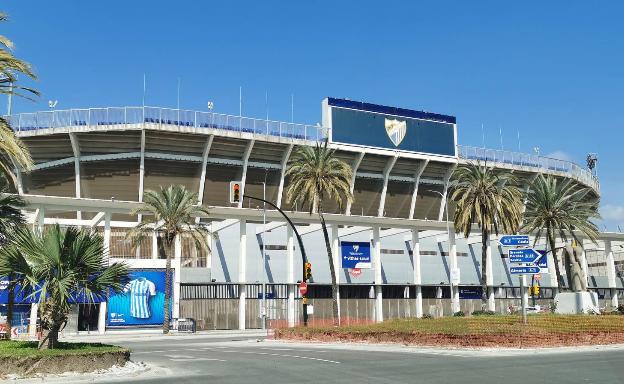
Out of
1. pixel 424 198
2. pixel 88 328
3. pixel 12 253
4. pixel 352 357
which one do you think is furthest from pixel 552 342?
pixel 424 198

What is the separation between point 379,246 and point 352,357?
36.6 meters

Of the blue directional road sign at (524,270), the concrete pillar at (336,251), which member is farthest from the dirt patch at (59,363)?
the concrete pillar at (336,251)

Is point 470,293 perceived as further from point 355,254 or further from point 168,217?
point 168,217

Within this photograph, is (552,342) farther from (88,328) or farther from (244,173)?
(244,173)

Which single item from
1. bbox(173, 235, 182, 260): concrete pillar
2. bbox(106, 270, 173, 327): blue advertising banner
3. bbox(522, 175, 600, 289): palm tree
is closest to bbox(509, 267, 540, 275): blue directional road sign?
bbox(522, 175, 600, 289): palm tree

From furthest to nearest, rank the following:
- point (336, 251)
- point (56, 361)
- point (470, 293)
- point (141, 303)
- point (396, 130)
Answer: point (396, 130), point (470, 293), point (336, 251), point (141, 303), point (56, 361)

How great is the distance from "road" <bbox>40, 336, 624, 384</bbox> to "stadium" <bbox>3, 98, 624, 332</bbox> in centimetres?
2658

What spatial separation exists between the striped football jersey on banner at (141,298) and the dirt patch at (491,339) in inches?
878

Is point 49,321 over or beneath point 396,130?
beneath

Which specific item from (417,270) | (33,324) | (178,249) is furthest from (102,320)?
(417,270)

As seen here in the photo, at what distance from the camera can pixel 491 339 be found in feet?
85.3

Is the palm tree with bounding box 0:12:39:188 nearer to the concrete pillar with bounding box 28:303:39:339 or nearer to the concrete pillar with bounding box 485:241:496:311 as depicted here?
the concrete pillar with bounding box 28:303:39:339

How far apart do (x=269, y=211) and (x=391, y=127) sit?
775 inches

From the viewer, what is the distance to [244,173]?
61062 mm
